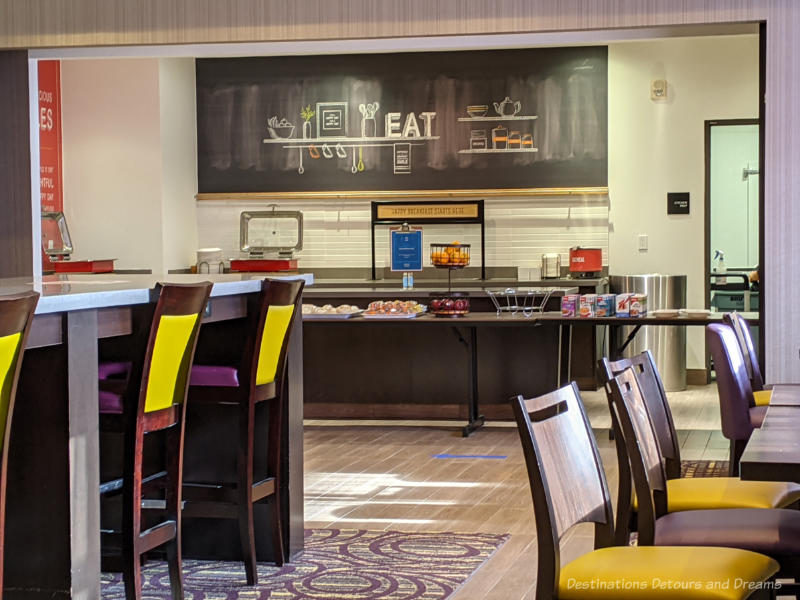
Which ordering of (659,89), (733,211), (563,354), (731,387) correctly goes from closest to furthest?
1. (731,387)
2. (563,354)
3. (659,89)
4. (733,211)

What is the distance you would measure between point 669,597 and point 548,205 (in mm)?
8624

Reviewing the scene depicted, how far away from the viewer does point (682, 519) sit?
3.11 meters

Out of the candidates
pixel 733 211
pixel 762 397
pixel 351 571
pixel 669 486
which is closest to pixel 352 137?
pixel 733 211

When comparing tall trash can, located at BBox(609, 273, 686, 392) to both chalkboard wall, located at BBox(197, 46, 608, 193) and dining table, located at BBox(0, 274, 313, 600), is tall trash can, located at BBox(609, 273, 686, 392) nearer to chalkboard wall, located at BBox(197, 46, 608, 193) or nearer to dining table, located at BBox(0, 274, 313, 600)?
chalkboard wall, located at BBox(197, 46, 608, 193)

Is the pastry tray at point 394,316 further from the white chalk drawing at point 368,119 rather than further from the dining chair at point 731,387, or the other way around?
the white chalk drawing at point 368,119

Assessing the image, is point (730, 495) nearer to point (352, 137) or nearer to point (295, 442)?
point (295, 442)

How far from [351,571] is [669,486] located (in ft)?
4.78

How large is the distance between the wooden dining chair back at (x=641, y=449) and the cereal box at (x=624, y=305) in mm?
4326

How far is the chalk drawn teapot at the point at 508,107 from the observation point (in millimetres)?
10859

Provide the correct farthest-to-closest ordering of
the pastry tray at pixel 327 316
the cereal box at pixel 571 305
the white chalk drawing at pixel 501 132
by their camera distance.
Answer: the white chalk drawing at pixel 501 132, the pastry tray at pixel 327 316, the cereal box at pixel 571 305

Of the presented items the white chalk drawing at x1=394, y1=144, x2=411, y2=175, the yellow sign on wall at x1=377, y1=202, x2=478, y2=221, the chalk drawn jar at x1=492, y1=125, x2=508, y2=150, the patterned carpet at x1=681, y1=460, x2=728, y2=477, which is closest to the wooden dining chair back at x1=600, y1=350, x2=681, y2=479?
the patterned carpet at x1=681, y1=460, x2=728, y2=477

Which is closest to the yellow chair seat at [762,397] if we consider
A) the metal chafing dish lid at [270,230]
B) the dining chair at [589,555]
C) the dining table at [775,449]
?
the dining table at [775,449]

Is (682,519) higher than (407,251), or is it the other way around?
(407,251)

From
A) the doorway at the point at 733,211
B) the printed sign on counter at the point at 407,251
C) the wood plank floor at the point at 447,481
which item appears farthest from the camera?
the doorway at the point at 733,211
